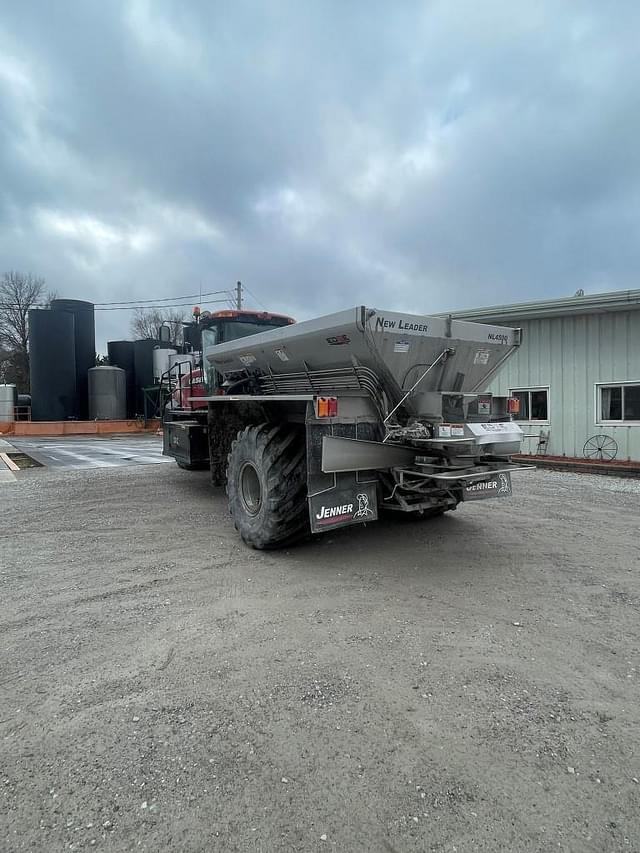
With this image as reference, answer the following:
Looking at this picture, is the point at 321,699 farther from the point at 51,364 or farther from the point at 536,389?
the point at 51,364

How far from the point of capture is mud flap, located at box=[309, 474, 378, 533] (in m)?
4.47

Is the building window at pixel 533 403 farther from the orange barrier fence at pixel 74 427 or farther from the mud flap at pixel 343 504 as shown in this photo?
the orange barrier fence at pixel 74 427

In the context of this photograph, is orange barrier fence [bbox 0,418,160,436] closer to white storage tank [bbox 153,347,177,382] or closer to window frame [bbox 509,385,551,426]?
white storage tank [bbox 153,347,177,382]

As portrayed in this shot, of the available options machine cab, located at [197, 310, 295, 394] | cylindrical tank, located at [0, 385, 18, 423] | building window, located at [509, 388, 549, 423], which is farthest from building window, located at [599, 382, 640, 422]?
cylindrical tank, located at [0, 385, 18, 423]

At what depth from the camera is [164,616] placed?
11.8 feet

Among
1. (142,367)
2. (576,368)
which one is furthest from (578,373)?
(142,367)

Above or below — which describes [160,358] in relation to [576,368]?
above

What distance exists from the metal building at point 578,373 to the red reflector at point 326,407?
739 cm

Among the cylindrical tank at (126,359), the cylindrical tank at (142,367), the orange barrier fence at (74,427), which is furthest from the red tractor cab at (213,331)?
the cylindrical tank at (126,359)

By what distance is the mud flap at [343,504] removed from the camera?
447 cm

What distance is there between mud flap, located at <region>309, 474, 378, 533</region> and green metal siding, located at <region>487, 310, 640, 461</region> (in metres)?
6.34

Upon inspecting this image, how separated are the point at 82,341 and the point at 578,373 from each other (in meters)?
25.7

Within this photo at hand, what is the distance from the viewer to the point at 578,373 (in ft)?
37.0

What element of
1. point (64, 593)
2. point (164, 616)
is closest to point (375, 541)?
point (164, 616)
